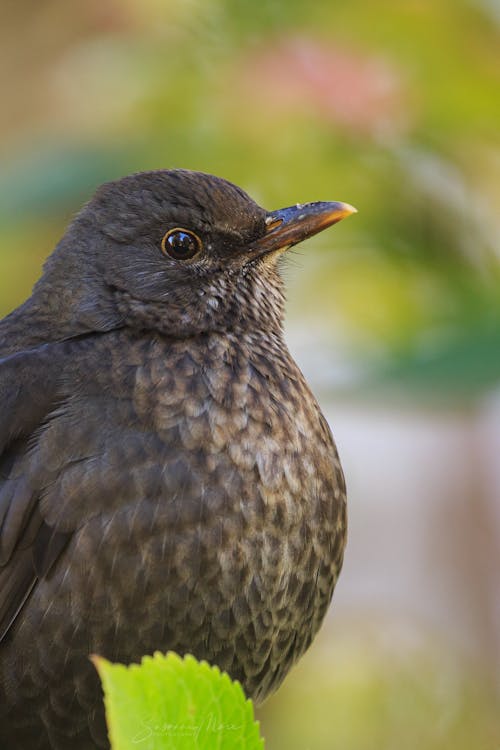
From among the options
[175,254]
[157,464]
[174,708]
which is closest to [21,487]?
[157,464]

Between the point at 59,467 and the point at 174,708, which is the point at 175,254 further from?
the point at 174,708

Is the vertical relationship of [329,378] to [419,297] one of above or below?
below

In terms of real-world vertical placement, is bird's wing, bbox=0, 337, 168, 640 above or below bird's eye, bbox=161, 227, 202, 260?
below

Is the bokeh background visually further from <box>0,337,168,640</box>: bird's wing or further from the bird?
<box>0,337,168,640</box>: bird's wing

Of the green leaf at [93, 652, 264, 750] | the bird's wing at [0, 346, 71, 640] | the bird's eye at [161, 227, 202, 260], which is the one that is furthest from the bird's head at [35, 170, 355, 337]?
the green leaf at [93, 652, 264, 750]

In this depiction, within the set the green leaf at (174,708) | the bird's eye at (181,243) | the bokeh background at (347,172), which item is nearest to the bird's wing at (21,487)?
the bird's eye at (181,243)

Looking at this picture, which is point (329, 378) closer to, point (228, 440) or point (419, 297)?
point (419, 297)

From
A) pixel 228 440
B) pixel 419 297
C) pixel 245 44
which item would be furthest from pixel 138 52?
pixel 228 440

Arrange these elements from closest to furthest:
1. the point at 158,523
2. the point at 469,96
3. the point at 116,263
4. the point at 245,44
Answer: the point at 158,523 → the point at 116,263 → the point at 469,96 → the point at 245,44
